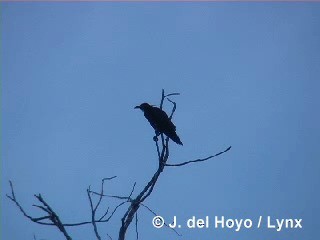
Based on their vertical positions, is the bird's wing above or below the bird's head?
below

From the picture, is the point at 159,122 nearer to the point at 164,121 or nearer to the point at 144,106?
the point at 164,121

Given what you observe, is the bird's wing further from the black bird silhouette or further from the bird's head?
the bird's head

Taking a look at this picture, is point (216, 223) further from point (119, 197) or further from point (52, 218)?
point (52, 218)

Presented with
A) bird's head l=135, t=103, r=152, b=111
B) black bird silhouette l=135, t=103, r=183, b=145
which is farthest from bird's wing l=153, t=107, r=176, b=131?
bird's head l=135, t=103, r=152, b=111

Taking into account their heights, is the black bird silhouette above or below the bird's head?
below

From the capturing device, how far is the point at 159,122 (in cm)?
316

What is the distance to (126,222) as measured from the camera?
5.82ft

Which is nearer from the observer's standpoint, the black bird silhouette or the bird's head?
the black bird silhouette

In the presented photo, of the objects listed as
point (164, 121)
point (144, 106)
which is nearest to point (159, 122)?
point (164, 121)

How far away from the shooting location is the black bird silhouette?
3.01 meters

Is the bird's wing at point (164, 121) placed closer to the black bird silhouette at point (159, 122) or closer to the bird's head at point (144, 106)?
the black bird silhouette at point (159, 122)

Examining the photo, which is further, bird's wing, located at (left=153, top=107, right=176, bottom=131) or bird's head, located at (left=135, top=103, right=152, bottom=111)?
bird's head, located at (left=135, top=103, right=152, bottom=111)

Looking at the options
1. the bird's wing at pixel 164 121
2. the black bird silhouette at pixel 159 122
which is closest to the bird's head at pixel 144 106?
the black bird silhouette at pixel 159 122

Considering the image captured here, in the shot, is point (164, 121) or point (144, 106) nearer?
point (164, 121)
